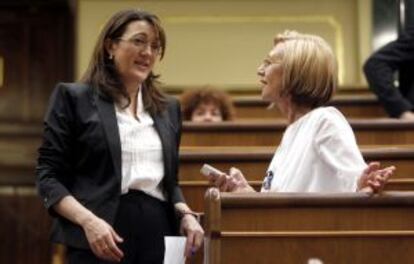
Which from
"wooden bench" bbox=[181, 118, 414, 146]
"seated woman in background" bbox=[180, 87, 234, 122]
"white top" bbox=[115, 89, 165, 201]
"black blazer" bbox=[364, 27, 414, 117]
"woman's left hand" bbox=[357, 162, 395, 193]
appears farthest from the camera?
"seated woman in background" bbox=[180, 87, 234, 122]

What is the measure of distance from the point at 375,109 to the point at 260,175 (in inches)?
49.0

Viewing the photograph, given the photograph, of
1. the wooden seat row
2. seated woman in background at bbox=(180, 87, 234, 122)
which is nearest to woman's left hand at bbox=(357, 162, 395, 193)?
seated woman in background at bbox=(180, 87, 234, 122)

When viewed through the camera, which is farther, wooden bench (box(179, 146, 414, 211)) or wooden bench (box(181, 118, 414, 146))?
wooden bench (box(181, 118, 414, 146))

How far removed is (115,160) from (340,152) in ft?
1.22

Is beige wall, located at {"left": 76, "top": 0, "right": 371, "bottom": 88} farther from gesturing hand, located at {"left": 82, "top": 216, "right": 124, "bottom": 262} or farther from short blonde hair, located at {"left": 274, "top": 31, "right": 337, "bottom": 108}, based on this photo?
gesturing hand, located at {"left": 82, "top": 216, "right": 124, "bottom": 262}

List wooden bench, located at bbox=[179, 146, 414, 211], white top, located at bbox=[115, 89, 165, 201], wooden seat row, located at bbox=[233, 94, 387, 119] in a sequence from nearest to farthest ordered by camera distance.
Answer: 1. white top, located at bbox=[115, 89, 165, 201]
2. wooden bench, located at bbox=[179, 146, 414, 211]
3. wooden seat row, located at bbox=[233, 94, 387, 119]

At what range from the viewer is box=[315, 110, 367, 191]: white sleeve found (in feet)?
4.71

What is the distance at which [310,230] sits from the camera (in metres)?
1.43

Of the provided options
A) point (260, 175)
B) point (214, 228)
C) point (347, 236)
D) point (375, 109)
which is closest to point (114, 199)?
point (214, 228)

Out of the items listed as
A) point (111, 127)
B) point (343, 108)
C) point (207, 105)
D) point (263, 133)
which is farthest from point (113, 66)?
point (343, 108)

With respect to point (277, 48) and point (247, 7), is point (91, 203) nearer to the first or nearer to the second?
point (277, 48)

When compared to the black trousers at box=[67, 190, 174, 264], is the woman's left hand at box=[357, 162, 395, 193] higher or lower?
higher

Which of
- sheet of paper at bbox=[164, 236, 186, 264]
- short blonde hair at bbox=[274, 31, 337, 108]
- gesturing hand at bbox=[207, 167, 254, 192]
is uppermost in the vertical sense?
short blonde hair at bbox=[274, 31, 337, 108]

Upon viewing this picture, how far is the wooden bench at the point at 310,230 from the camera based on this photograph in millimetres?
1413
